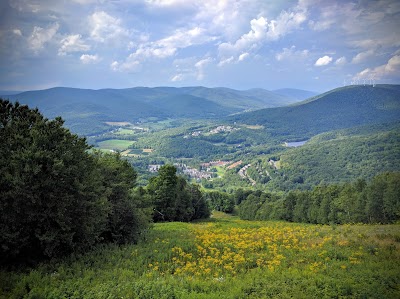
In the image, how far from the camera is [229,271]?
13.3 meters

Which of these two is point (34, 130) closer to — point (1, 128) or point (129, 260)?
point (1, 128)

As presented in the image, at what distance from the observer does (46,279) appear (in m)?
11.9

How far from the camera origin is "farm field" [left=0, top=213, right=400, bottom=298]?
34.4 feet

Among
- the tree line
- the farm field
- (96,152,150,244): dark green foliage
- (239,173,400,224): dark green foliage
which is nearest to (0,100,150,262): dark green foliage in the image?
the tree line

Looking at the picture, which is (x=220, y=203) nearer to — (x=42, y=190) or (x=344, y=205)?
(x=344, y=205)

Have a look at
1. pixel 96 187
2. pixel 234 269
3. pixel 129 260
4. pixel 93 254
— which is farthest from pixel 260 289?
pixel 96 187

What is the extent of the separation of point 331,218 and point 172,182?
3275cm

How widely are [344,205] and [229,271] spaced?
4983cm

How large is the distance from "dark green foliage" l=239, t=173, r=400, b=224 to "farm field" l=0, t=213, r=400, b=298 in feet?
72.8

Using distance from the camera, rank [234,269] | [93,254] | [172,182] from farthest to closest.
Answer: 1. [172,182]
2. [93,254]
3. [234,269]

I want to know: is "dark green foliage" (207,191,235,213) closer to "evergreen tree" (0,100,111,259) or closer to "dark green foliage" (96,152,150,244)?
"dark green foliage" (96,152,150,244)

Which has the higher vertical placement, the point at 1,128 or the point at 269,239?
the point at 1,128

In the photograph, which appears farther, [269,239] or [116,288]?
[269,239]

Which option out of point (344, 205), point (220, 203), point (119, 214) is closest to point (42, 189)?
point (119, 214)
